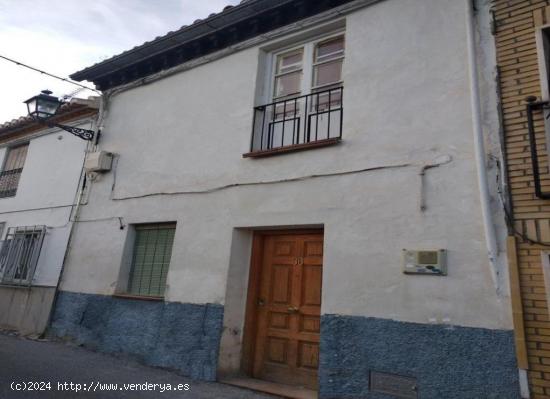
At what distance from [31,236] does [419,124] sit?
757 cm

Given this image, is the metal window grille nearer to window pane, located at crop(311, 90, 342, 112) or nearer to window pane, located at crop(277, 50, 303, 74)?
window pane, located at crop(277, 50, 303, 74)

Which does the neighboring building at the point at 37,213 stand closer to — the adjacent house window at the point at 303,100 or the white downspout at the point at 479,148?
the adjacent house window at the point at 303,100

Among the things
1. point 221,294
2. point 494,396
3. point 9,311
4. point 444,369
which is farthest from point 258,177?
point 9,311

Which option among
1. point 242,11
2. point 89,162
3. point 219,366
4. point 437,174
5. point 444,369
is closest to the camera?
point 444,369

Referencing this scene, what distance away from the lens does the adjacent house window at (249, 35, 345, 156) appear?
5785 mm

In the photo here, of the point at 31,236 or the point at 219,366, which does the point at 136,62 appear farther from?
the point at 219,366

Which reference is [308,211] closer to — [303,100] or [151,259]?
[303,100]

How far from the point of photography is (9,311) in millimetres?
8391

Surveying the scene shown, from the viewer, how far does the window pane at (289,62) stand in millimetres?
6386

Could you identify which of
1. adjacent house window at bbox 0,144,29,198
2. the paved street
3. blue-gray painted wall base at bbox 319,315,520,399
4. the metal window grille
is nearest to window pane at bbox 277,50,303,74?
blue-gray painted wall base at bbox 319,315,520,399

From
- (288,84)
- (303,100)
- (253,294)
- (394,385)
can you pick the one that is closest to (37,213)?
(253,294)

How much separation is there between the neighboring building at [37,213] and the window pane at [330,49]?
4.90m

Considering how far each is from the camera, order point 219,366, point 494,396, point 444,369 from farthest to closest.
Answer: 1. point 219,366
2. point 444,369
3. point 494,396

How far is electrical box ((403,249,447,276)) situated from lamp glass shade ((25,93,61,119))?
6.76 m
